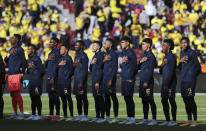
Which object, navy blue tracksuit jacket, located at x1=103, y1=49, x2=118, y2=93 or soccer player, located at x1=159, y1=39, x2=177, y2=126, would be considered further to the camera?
navy blue tracksuit jacket, located at x1=103, y1=49, x2=118, y2=93

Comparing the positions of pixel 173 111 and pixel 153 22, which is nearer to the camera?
pixel 173 111

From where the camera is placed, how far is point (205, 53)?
102 feet

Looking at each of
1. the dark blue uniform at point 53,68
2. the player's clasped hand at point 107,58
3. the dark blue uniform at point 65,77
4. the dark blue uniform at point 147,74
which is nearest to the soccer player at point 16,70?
the dark blue uniform at point 53,68

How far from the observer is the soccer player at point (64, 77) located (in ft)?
59.5

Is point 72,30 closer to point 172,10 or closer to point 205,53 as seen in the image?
point 172,10

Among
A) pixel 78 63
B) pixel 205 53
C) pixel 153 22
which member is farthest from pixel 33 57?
pixel 153 22

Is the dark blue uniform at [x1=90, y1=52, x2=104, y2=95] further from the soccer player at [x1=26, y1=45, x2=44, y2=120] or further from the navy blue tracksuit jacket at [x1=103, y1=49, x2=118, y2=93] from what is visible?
the soccer player at [x1=26, y1=45, x2=44, y2=120]

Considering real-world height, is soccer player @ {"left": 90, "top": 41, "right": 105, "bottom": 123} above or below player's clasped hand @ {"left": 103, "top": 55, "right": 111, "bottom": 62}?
below

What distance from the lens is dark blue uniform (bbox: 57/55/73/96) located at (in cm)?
1812

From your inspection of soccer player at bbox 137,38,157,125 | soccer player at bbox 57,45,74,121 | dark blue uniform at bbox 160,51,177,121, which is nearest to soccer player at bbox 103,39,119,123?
soccer player at bbox 137,38,157,125

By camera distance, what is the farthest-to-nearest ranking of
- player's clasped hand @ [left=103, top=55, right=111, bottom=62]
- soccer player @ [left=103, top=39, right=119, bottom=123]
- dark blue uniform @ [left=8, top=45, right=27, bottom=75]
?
dark blue uniform @ [left=8, top=45, right=27, bottom=75] → player's clasped hand @ [left=103, top=55, right=111, bottom=62] → soccer player @ [left=103, top=39, right=119, bottom=123]

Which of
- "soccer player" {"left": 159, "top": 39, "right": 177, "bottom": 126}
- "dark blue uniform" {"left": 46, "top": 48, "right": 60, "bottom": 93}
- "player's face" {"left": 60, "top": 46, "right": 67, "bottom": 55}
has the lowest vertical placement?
"soccer player" {"left": 159, "top": 39, "right": 177, "bottom": 126}

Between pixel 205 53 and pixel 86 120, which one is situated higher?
pixel 205 53

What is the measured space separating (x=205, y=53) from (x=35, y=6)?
37.8 feet
